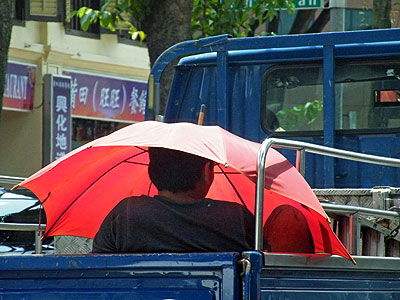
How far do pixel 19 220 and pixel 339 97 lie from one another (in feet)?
8.21

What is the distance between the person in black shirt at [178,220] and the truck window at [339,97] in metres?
2.75

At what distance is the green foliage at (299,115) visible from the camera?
6930 mm

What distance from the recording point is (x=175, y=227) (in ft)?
12.9

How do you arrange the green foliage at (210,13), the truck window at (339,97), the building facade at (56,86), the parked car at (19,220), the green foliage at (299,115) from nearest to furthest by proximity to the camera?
the truck window at (339,97) < the green foliage at (299,115) < the parked car at (19,220) < the green foliage at (210,13) < the building facade at (56,86)

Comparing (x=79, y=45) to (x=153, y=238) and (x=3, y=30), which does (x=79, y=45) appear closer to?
(x=3, y=30)

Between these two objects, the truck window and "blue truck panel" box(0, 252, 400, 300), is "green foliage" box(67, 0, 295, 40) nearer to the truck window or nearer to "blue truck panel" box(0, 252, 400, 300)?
the truck window

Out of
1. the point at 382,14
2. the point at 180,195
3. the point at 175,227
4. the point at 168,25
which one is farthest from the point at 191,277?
the point at 382,14

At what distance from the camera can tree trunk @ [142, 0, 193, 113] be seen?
35.2 ft

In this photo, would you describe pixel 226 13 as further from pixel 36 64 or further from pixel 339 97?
pixel 36 64

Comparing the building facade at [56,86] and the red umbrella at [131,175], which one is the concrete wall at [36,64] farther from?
the red umbrella at [131,175]

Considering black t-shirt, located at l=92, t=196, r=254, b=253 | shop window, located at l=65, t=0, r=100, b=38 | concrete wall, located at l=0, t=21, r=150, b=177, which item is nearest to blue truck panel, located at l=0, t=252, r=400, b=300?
black t-shirt, located at l=92, t=196, r=254, b=253

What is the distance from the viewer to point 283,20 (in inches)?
764

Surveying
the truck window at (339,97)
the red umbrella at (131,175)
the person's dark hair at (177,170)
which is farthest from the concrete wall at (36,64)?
the person's dark hair at (177,170)

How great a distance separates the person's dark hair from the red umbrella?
108mm
